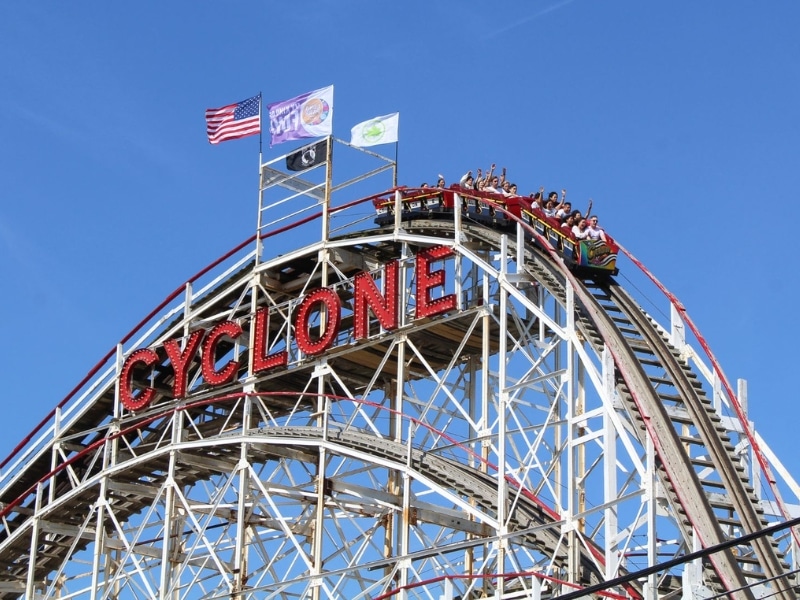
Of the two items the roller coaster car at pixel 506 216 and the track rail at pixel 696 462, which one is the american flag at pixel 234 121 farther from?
the track rail at pixel 696 462

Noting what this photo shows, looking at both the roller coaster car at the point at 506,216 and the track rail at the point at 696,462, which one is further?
the roller coaster car at the point at 506,216

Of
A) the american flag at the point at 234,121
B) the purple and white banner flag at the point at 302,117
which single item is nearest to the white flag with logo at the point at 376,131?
the purple and white banner flag at the point at 302,117

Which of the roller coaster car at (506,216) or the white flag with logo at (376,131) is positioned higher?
the white flag with logo at (376,131)

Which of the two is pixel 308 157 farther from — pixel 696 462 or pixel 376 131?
pixel 696 462

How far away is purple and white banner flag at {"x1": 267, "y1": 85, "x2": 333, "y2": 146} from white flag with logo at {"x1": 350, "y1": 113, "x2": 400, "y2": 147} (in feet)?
2.24

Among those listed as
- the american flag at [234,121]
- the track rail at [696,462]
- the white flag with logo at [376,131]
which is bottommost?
the track rail at [696,462]

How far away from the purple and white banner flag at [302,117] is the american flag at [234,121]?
114 cm

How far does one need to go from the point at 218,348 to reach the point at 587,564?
1513 cm

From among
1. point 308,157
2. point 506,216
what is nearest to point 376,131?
point 308,157

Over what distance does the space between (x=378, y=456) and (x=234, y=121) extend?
40.4 feet

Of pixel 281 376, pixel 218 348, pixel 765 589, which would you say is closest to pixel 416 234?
pixel 281 376

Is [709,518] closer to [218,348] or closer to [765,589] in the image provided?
[765,589]

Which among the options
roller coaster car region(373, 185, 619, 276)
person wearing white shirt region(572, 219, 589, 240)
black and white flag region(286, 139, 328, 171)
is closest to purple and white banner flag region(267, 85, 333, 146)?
black and white flag region(286, 139, 328, 171)

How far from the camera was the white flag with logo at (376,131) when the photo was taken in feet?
118
